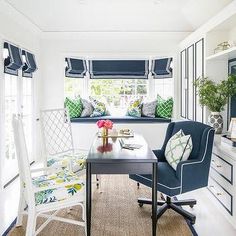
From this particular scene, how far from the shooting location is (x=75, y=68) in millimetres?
5664

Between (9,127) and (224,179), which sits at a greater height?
(9,127)

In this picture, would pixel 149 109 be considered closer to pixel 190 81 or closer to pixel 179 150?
pixel 190 81

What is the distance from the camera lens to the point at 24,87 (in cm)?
479

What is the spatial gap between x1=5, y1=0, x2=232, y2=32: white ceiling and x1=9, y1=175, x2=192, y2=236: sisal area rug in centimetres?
258

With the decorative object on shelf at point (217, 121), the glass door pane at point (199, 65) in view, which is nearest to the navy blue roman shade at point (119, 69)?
the glass door pane at point (199, 65)

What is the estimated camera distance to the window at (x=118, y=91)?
590 centimetres

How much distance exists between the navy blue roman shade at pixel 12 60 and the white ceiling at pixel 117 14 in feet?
1.83

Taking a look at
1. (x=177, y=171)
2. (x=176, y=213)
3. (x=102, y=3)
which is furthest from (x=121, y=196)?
(x=102, y=3)

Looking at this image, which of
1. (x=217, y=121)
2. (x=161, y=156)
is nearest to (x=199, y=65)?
(x=217, y=121)

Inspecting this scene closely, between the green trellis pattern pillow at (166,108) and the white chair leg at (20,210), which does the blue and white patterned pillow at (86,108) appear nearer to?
the green trellis pattern pillow at (166,108)

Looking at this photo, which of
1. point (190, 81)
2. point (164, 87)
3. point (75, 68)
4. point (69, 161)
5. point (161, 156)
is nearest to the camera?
point (69, 161)

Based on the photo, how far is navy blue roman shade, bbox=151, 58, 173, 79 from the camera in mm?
5539

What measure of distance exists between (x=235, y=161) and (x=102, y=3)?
9.79 ft

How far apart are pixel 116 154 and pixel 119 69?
11.5 feet
